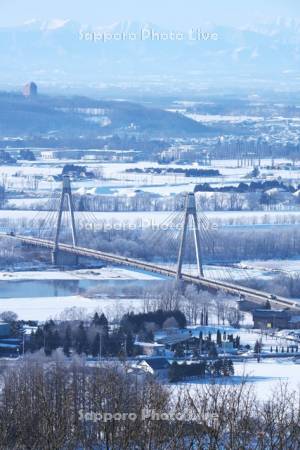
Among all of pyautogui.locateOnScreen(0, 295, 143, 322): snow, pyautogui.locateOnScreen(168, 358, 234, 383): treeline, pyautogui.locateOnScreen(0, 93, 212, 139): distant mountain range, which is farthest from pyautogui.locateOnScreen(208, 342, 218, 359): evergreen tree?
pyautogui.locateOnScreen(0, 93, 212, 139): distant mountain range

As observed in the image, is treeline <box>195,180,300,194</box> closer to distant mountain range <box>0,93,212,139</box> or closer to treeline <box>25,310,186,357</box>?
treeline <box>25,310,186,357</box>

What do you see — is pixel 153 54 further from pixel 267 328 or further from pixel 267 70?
pixel 267 328

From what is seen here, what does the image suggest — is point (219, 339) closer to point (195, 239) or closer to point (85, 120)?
point (195, 239)

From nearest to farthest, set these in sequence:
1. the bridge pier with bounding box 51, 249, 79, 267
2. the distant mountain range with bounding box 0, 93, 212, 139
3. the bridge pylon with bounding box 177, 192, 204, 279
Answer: the bridge pylon with bounding box 177, 192, 204, 279, the bridge pier with bounding box 51, 249, 79, 267, the distant mountain range with bounding box 0, 93, 212, 139

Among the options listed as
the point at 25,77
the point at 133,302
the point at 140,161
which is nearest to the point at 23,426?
the point at 133,302

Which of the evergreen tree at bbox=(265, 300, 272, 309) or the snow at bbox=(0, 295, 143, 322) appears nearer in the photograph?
the snow at bbox=(0, 295, 143, 322)

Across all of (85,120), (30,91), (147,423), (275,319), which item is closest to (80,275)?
(275,319)
